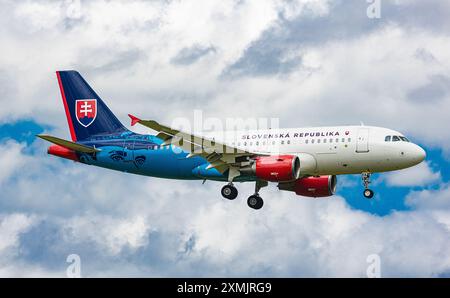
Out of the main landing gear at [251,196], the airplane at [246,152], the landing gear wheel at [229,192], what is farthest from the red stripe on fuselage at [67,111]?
the main landing gear at [251,196]

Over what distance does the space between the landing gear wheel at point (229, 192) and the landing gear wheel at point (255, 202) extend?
78.4 inches

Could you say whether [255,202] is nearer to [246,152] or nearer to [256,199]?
[256,199]

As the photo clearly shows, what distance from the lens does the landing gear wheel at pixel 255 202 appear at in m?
73.1

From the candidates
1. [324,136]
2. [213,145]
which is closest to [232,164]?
[213,145]

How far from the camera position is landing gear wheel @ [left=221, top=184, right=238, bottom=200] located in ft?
235

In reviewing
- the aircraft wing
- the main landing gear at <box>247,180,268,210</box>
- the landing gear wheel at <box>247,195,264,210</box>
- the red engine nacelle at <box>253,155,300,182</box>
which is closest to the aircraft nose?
the red engine nacelle at <box>253,155,300,182</box>

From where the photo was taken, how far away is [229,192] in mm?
71750

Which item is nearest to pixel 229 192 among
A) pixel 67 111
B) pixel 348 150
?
pixel 348 150

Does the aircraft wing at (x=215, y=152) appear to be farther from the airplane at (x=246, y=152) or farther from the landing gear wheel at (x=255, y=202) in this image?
the landing gear wheel at (x=255, y=202)

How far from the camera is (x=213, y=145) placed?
230 ft

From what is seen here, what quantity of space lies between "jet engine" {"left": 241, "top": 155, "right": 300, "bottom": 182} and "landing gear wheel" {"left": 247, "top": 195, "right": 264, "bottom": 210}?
446 cm

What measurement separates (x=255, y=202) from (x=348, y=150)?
8765 mm
